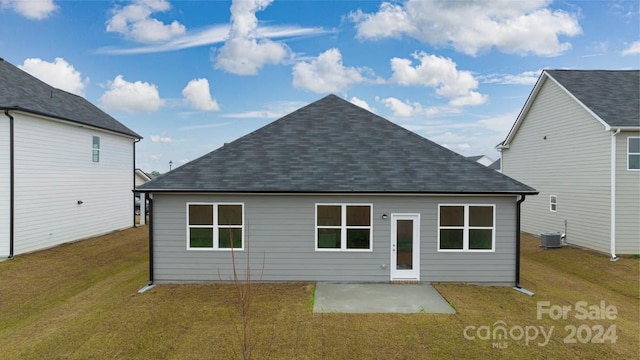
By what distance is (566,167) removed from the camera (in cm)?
1558

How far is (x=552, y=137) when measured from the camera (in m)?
16.6

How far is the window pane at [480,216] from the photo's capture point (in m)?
9.59

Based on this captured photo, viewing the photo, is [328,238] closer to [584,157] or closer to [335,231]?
[335,231]

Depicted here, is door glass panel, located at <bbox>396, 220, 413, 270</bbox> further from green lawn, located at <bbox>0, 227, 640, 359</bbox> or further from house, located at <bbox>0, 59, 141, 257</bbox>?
house, located at <bbox>0, 59, 141, 257</bbox>

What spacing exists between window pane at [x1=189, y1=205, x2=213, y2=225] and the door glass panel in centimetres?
569

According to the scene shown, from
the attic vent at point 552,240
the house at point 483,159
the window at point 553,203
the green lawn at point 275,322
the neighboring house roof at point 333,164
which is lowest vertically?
the green lawn at point 275,322

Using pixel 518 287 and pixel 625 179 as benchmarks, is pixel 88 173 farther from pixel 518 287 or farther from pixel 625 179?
pixel 625 179

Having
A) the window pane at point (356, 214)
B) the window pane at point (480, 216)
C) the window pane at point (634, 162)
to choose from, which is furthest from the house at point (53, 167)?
the window pane at point (634, 162)

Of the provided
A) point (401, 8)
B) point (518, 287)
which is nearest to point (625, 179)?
point (518, 287)

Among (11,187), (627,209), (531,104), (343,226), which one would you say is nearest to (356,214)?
(343,226)

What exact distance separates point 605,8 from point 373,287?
1849 centimetres

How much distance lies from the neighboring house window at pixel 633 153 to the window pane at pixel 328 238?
12715 mm

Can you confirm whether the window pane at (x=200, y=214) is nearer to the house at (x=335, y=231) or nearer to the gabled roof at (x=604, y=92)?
the house at (x=335, y=231)

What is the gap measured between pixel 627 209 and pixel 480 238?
8356mm
